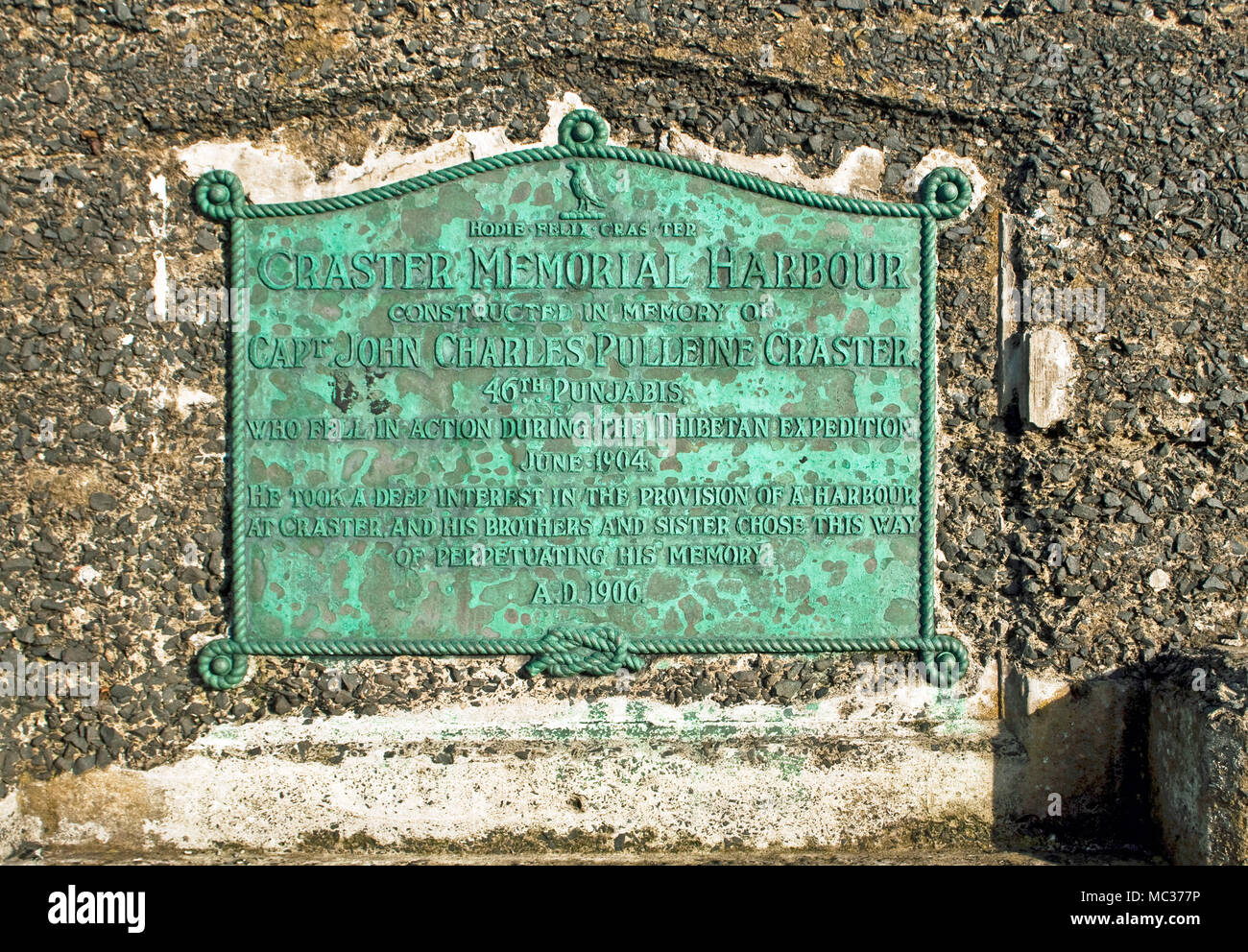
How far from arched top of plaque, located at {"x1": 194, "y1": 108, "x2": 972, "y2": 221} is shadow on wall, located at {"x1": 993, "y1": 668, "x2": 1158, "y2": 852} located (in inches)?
62.4

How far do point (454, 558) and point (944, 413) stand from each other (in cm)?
166

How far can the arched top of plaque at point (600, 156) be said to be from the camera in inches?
132

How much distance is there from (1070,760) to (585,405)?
76.6 inches

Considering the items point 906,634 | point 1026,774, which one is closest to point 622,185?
point 906,634

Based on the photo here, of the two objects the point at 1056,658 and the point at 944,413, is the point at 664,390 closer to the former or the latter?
the point at 944,413

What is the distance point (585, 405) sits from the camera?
336 cm

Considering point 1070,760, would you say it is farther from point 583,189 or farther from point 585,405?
point 583,189

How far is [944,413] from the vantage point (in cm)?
340

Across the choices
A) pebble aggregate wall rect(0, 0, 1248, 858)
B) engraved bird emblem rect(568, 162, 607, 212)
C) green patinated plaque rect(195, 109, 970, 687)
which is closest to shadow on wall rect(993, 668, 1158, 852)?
pebble aggregate wall rect(0, 0, 1248, 858)

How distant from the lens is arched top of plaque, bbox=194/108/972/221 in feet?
11.0

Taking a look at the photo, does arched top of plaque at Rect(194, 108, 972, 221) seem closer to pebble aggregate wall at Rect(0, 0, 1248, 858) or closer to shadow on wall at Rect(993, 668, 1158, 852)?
pebble aggregate wall at Rect(0, 0, 1248, 858)

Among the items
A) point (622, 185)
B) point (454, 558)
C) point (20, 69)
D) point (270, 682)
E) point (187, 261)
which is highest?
point (20, 69)

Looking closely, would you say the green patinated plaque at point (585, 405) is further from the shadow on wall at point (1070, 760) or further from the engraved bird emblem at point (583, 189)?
the shadow on wall at point (1070, 760)

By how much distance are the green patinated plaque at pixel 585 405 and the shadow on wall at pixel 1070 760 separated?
0.43 metres
